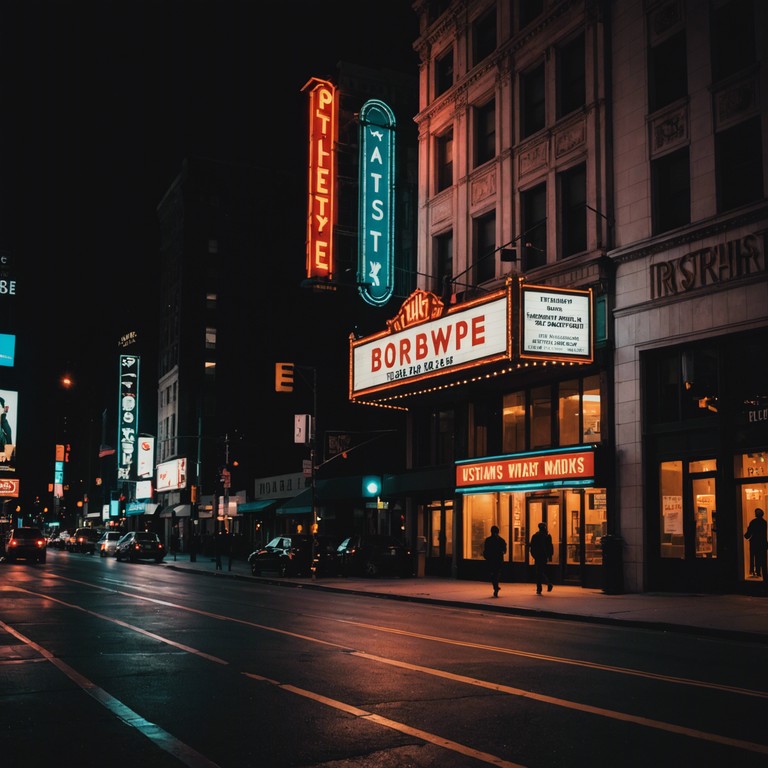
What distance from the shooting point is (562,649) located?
1406 cm

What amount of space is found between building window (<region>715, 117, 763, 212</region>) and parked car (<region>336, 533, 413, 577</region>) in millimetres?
17340

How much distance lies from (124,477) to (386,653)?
8798 cm

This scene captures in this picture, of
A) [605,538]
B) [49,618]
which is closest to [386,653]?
[49,618]

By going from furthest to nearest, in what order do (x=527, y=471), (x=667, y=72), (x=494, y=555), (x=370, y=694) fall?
(x=527, y=471) < (x=667, y=72) < (x=494, y=555) < (x=370, y=694)

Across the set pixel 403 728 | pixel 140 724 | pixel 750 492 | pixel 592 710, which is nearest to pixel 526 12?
pixel 750 492

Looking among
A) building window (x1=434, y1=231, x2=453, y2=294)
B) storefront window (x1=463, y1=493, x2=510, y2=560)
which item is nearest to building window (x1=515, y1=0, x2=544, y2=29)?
building window (x1=434, y1=231, x2=453, y2=294)

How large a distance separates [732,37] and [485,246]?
461 inches

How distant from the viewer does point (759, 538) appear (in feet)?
75.2

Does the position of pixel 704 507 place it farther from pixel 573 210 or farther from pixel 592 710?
pixel 592 710

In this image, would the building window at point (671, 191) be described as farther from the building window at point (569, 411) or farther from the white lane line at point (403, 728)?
the white lane line at point (403, 728)

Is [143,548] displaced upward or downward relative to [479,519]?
downward

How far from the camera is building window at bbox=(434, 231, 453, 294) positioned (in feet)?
122

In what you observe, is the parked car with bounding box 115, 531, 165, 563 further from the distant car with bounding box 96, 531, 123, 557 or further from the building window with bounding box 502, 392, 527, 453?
the building window with bounding box 502, 392, 527, 453

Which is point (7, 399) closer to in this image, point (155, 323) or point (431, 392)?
point (155, 323)
